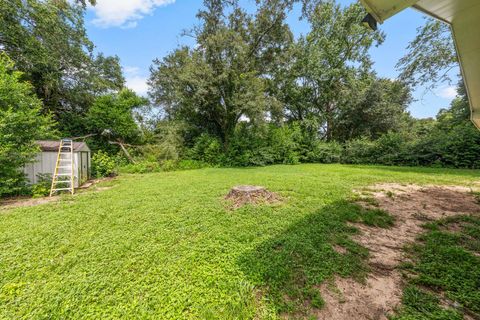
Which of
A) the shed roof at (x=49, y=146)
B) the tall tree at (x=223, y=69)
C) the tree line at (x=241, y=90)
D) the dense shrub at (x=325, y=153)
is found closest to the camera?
the shed roof at (x=49, y=146)

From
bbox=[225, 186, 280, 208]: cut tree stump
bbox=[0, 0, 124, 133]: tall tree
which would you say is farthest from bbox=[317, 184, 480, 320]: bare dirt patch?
bbox=[0, 0, 124, 133]: tall tree

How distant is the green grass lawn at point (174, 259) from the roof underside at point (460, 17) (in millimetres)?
2261

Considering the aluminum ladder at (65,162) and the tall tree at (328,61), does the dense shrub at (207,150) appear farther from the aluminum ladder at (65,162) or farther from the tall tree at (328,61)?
the tall tree at (328,61)

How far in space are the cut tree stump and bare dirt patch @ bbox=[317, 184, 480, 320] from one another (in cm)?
169

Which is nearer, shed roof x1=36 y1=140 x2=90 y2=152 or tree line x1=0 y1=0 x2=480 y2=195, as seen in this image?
shed roof x1=36 y1=140 x2=90 y2=152

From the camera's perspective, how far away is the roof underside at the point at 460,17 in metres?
1.36

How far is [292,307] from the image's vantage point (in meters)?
1.62

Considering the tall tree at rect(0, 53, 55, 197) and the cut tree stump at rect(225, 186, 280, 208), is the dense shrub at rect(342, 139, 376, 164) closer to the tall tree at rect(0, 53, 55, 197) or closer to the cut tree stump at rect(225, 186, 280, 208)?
the cut tree stump at rect(225, 186, 280, 208)

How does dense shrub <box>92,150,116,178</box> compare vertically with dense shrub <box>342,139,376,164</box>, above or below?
below

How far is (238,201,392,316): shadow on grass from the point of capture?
5.65ft

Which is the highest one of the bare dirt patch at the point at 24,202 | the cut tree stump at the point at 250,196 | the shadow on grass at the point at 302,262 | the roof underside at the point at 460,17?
the roof underside at the point at 460,17

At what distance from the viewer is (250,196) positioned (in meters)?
4.13

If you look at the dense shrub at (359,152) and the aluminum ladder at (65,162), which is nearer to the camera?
the aluminum ladder at (65,162)

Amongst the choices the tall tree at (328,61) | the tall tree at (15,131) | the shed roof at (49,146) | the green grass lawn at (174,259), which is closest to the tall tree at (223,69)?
the tall tree at (328,61)
